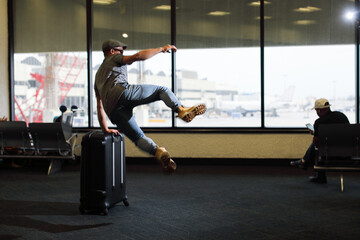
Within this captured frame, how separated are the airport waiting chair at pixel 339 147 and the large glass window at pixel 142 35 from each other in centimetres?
375

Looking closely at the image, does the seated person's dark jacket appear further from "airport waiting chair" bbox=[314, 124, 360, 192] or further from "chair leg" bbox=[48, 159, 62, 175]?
"chair leg" bbox=[48, 159, 62, 175]

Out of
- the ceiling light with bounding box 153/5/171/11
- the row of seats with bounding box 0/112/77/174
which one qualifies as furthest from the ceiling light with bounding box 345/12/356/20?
the row of seats with bounding box 0/112/77/174

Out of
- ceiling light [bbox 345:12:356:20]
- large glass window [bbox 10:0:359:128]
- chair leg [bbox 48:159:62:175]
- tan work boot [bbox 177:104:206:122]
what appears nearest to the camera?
tan work boot [bbox 177:104:206:122]

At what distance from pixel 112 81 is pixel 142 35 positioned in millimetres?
5839

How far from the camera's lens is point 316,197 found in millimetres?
5559

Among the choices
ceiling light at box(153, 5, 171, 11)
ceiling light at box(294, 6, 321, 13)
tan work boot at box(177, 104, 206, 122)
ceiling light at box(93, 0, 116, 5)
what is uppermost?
ceiling light at box(93, 0, 116, 5)

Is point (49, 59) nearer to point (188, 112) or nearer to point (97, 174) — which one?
point (97, 174)

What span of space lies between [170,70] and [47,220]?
5.14 meters

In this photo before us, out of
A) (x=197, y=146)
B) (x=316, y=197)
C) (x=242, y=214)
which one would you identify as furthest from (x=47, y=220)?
(x=197, y=146)

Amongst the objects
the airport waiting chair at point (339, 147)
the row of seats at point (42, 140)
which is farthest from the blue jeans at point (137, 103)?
the row of seats at point (42, 140)

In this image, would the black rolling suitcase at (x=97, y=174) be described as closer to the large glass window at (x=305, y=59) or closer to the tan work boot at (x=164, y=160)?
the tan work boot at (x=164, y=160)

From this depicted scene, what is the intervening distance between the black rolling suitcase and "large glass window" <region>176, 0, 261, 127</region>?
163 inches

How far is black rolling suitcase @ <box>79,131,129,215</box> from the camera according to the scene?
16.1ft

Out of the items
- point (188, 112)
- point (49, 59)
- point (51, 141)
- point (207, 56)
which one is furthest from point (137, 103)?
point (49, 59)
